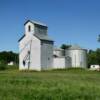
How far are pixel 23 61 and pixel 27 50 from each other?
7.54ft

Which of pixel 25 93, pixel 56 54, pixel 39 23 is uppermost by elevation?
pixel 39 23

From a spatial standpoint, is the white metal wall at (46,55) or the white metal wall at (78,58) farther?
the white metal wall at (78,58)

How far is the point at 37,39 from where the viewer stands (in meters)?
65.2

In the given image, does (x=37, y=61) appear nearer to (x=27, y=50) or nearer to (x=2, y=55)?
(x=27, y=50)

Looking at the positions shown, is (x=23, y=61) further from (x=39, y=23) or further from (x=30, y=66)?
(x=39, y=23)

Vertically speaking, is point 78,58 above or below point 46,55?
below

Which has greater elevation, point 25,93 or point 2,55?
point 2,55

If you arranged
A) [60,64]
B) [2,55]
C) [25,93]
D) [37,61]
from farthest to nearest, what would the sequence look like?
[2,55] < [60,64] < [37,61] < [25,93]

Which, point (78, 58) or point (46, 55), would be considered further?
point (78, 58)

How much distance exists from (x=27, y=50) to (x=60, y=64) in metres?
7.59

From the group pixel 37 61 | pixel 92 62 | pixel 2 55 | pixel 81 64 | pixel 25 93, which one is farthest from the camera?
pixel 2 55

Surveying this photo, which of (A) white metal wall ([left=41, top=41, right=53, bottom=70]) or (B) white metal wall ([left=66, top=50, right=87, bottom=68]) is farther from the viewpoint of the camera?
(B) white metal wall ([left=66, top=50, right=87, bottom=68])

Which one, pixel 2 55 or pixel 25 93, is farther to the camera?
pixel 2 55

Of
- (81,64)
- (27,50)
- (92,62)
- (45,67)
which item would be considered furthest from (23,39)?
(92,62)
